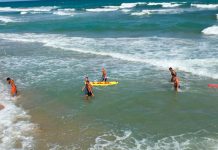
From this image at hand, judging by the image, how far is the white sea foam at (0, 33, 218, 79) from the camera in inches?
942

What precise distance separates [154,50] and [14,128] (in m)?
16.5

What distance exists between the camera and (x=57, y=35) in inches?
1714

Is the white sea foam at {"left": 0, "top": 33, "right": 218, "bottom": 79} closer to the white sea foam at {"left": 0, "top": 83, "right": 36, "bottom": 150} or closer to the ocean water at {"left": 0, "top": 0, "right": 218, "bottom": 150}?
the ocean water at {"left": 0, "top": 0, "right": 218, "bottom": 150}

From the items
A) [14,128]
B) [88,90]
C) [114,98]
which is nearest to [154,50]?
[114,98]

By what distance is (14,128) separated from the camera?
50.8 ft

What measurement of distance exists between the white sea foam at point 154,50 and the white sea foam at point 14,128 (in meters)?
10.4

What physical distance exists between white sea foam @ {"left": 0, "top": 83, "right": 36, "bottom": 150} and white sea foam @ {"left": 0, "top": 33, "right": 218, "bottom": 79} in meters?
10.4

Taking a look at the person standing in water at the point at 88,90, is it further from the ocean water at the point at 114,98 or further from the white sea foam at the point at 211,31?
the white sea foam at the point at 211,31

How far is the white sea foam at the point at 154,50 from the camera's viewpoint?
23938 mm

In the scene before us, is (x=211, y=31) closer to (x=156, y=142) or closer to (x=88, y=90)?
(x=88, y=90)

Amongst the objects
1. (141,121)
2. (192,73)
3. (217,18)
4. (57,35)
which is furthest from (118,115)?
(217,18)

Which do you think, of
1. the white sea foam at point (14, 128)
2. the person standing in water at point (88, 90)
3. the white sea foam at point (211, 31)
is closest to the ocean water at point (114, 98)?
the white sea foam at point (14, 128)

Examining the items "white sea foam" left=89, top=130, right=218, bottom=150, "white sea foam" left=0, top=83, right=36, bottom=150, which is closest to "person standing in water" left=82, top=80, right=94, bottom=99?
"white sea foam" left=0, top=83, right=36, bottom=150

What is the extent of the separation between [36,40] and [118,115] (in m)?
25.2
